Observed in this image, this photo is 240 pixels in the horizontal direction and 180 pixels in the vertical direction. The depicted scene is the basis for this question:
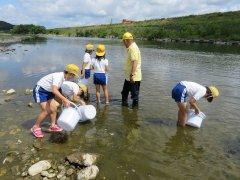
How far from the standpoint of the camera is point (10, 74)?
2028cm

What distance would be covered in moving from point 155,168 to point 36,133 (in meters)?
3.37

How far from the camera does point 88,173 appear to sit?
7082mm

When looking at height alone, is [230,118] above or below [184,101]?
below

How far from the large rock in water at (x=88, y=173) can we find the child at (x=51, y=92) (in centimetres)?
204

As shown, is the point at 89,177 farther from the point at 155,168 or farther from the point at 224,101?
the point at 224,101

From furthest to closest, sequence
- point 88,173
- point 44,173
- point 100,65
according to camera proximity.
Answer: point 100,65 → point 44,173 → point 88,173

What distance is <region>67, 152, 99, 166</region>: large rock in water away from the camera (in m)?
7.50

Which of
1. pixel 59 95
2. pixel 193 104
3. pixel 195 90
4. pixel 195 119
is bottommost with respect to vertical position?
pixel 195 119

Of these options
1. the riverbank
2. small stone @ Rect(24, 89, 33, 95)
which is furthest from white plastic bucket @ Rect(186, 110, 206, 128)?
the riverbank

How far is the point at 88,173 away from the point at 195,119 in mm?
4214

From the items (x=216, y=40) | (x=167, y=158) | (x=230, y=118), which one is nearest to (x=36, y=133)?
(x=167, y=158)

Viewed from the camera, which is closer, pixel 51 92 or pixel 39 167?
pixel 39 167

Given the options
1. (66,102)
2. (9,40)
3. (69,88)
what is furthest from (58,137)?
(9,40)

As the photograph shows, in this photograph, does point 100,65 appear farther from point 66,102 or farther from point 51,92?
point 66,102
